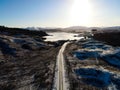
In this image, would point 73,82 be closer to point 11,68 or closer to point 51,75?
point 51,75

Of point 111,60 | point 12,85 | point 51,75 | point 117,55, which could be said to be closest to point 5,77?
point 12,85

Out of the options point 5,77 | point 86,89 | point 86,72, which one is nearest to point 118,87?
point 86,89

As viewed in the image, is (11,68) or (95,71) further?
(11,68)

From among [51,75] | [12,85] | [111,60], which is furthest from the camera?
[111,60]

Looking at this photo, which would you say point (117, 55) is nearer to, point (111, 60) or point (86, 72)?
point (111, 60)

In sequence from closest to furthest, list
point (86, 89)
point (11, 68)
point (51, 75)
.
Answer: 1. point (86, 89)
2. point (51, 75)
3. point (11, 68)

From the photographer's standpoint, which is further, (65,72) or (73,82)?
(65,72)

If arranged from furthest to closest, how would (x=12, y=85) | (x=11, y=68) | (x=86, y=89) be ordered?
1. (x=11, y=68)
2. (x=12, y=85)
3. (x=86, y=89)

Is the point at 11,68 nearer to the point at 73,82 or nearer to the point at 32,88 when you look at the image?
the point at 32,88

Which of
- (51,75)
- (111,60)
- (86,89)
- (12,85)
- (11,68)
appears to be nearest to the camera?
(86,89)
